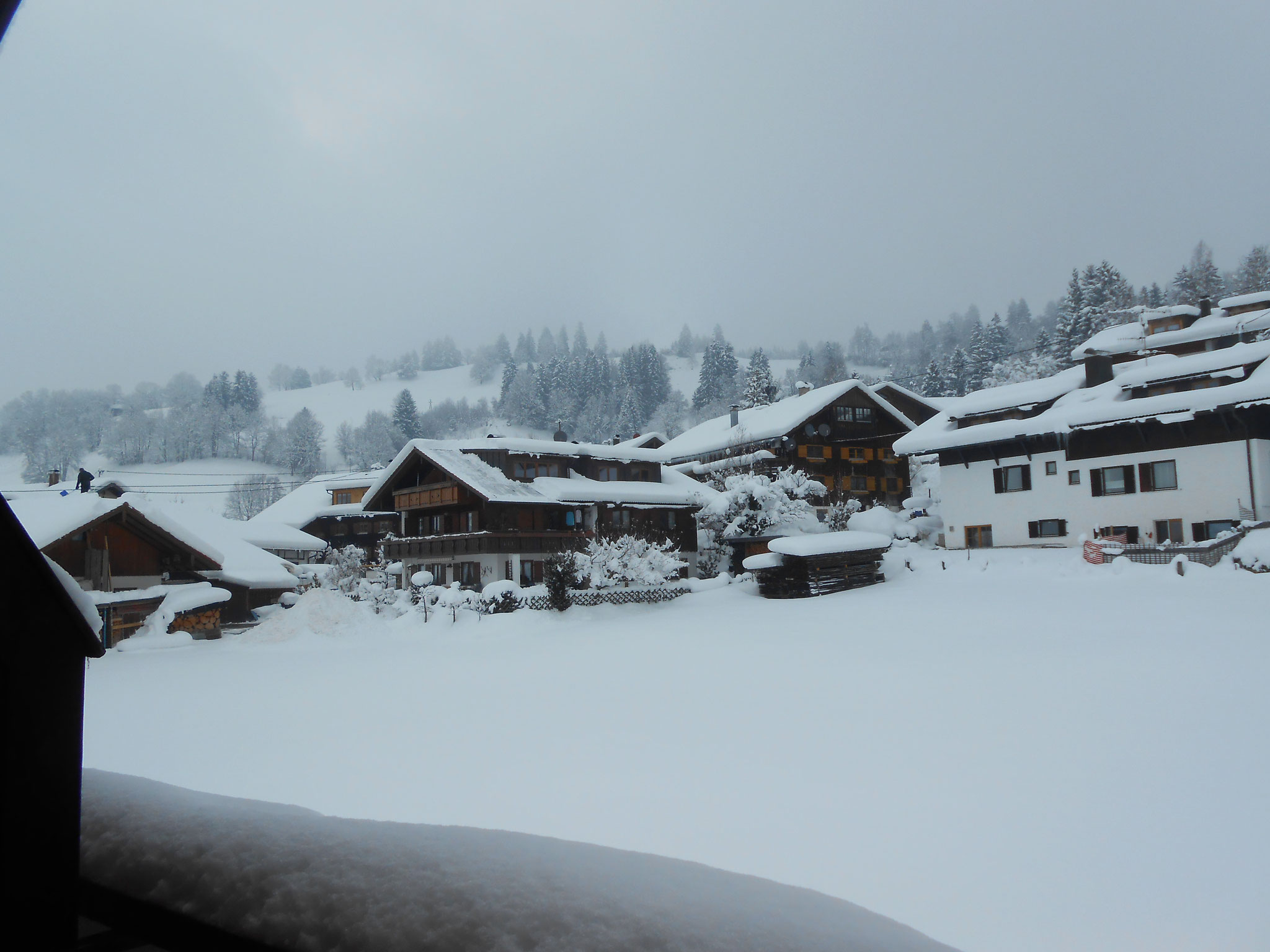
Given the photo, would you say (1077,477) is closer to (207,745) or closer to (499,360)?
(207,745)

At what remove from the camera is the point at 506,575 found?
2902cm

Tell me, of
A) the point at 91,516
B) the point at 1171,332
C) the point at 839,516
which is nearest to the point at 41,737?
the point at 91,516

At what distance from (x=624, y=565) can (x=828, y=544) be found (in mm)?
6099

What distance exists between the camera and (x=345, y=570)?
31.0 m

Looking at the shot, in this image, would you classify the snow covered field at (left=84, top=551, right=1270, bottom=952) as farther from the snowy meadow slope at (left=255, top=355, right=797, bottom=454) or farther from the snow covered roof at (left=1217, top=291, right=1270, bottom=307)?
the snowy meadow slope at (left=255, top=355, right=797, bottom=454)

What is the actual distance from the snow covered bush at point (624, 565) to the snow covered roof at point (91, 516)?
10474 mm

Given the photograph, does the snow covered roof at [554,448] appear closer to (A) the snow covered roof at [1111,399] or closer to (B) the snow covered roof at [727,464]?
(B) the snow covered roof at [727,464]

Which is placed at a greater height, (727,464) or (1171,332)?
(1171,332)

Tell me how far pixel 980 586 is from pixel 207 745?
18619 millimetres

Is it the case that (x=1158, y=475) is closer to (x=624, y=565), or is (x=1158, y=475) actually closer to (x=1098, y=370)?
(x=1098, y=370)

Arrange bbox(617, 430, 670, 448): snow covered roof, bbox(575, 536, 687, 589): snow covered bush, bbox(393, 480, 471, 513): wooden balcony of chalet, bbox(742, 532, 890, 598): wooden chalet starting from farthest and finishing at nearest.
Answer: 1. bbox(617, 430, 670, 448): snow covered roof
2. bbox(393, 480, 471, 513): wooden balcony of chalet
3. bbox(575, 536, 687, 589): snow covered bush
4. bbox(742, 532, 890, 598): wooden chalet

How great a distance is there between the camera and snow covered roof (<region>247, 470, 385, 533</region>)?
40844 mm

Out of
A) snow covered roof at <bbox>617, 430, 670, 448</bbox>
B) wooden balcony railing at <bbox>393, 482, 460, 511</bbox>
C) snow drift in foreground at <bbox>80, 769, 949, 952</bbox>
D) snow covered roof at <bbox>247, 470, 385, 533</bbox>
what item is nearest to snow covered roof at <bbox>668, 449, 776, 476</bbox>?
snow covered roof at <bbox>617, 430, 670, 448</bbox>

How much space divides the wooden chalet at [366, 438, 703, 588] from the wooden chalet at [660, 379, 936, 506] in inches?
213
